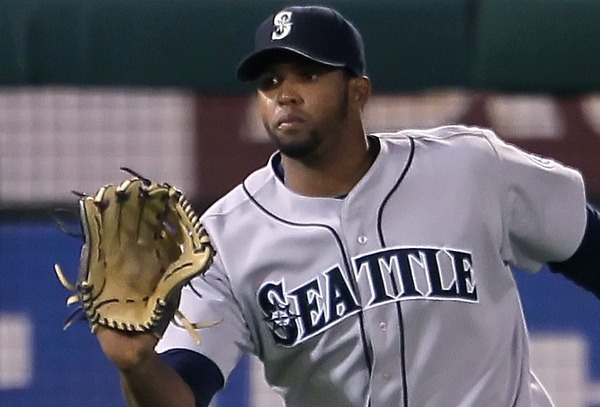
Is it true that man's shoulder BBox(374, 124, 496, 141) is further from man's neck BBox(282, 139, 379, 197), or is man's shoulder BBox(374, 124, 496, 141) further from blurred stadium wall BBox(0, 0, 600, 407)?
blurred stadium wall BBox(0, 0, 600, 407)

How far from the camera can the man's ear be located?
84.4 inches

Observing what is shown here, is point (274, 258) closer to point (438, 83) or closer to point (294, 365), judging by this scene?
point (294, 365)

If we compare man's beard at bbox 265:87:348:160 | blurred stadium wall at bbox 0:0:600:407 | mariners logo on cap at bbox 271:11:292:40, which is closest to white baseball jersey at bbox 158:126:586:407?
man's beard at bbox 265:87:348:160

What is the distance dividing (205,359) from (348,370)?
0.70 feet

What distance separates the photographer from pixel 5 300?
3551mm

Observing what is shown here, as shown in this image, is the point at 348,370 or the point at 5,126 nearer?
the point at 348,370

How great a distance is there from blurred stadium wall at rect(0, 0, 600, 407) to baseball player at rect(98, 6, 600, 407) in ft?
4.70

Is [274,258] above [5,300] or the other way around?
above

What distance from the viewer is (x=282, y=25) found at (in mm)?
2094

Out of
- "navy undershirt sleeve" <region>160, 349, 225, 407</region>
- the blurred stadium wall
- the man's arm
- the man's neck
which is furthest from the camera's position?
the blurred stadium wall

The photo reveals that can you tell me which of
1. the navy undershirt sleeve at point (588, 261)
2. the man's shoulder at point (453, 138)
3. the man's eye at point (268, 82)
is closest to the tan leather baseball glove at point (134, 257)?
the man's eye at point (268, 82)

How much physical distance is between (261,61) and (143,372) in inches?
20.8

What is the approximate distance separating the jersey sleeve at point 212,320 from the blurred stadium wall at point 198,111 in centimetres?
145

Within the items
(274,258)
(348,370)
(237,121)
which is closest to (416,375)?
(348,370)
